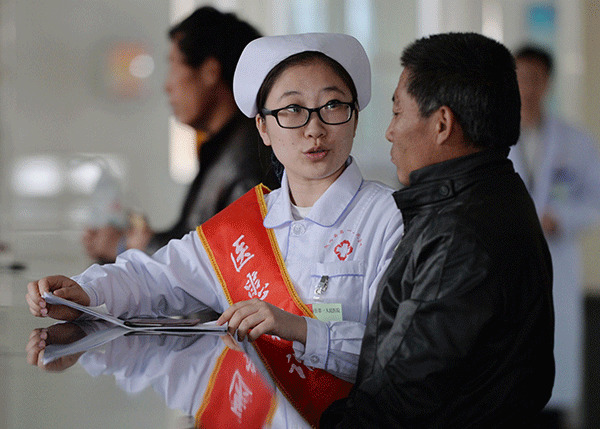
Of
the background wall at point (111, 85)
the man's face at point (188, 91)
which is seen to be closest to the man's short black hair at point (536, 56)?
the man's face at point (188, 91)

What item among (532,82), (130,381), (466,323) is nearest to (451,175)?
(466,323)

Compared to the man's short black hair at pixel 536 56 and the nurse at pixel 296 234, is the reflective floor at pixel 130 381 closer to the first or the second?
the nurse at pixel 296 234

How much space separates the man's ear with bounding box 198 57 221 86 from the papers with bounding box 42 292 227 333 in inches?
35.4

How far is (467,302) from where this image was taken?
0.69m

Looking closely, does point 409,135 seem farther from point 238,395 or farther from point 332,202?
point 238,395

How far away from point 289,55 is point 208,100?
2.73 feet

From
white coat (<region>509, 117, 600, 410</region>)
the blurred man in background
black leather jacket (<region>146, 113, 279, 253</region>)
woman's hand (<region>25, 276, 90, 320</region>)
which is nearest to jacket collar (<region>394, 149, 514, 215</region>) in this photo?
woman's hand (<region>25, 276, 90, 320</region>)

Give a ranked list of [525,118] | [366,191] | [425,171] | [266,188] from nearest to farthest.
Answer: [425,171] → [366,191] → [266,188] → [525,118]

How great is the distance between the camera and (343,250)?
1051mm

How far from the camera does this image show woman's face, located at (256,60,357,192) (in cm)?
104

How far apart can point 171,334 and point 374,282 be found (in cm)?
29

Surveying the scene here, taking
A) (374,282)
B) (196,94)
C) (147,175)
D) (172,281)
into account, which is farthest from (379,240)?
(147,175)

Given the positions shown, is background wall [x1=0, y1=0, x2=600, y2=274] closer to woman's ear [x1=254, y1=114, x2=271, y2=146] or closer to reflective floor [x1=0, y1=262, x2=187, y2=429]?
woman's ear [x1=254, y1=114, x2=271, y2=146]

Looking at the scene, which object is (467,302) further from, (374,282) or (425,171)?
(374,282)
